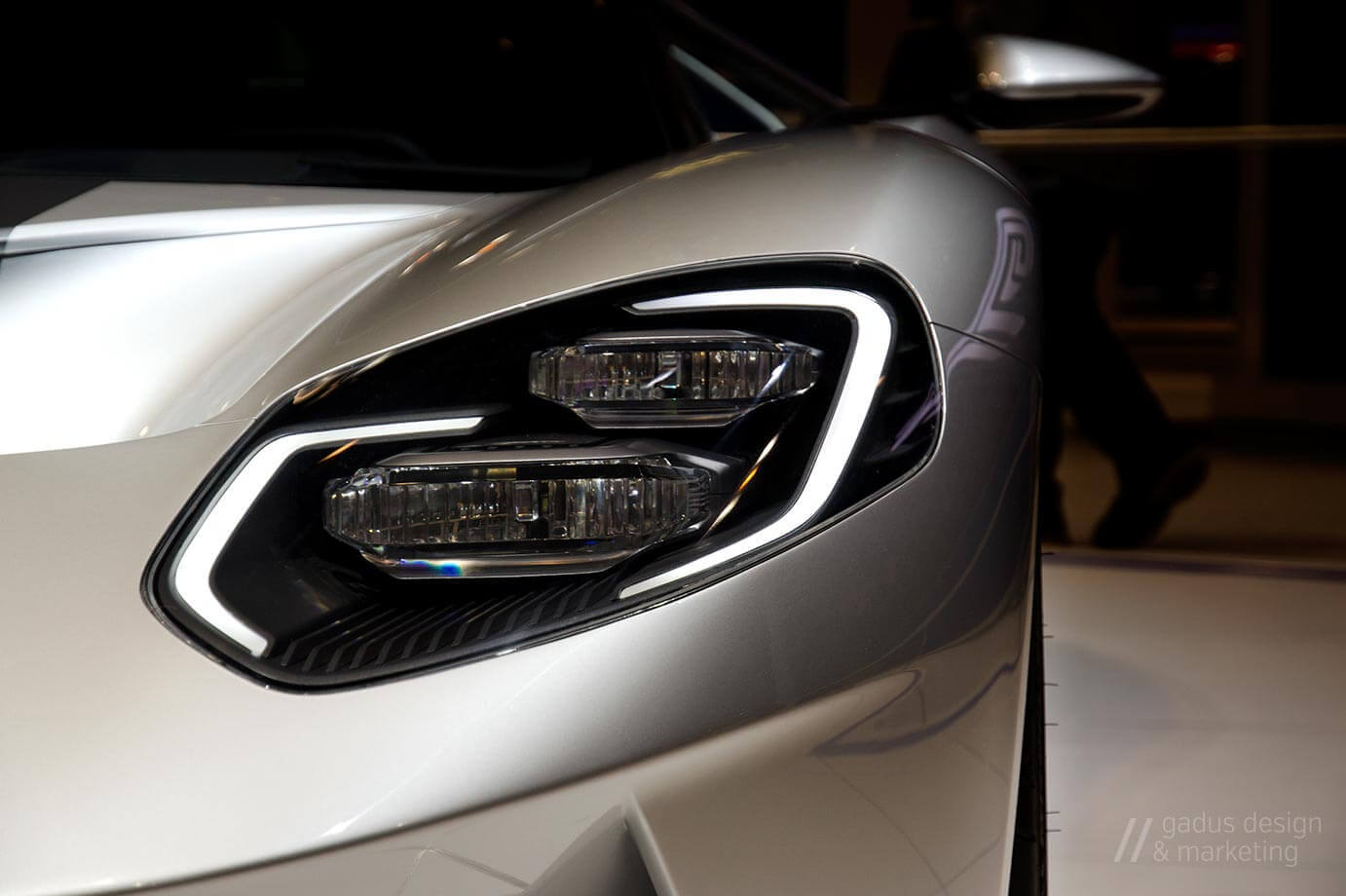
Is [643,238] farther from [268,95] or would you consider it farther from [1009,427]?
[268,95]

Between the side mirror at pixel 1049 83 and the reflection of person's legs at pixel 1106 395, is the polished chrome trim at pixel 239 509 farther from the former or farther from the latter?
the reflection of person's legs at pixel 1106 395

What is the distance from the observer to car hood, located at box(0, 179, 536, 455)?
30.8 inches

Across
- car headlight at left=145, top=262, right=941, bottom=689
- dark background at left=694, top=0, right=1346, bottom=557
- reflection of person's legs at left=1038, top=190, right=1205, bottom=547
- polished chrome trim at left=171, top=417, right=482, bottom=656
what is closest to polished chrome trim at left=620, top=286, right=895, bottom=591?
car headlight at left=145, top=262, right=941, bottom=689

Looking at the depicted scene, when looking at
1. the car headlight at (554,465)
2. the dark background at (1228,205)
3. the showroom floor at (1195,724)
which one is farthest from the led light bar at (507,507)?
the dark background at (1228,205)

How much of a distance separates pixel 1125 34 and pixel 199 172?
16.0ft

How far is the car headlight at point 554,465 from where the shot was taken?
0.72m

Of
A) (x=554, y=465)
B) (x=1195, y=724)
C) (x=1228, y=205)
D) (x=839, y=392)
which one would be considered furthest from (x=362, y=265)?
(x=1228, y=205)

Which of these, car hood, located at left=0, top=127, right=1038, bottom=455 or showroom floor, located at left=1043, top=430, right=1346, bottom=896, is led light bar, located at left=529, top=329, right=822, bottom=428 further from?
showroom floor, located at left=1043, top=430, right=1346, bottom=896

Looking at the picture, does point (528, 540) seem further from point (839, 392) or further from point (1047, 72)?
point (1047, 72)

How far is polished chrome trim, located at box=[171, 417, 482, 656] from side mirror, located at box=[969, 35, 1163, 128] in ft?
3.21

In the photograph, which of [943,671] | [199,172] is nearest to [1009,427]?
[943,671]

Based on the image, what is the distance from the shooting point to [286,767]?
65cm

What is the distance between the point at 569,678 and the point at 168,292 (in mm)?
393

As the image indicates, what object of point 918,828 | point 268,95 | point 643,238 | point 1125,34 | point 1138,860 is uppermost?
point 1125,34
